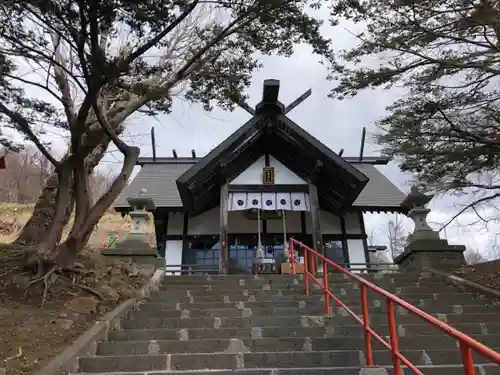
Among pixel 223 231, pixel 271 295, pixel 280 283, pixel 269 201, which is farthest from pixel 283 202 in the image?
pixel 271 295

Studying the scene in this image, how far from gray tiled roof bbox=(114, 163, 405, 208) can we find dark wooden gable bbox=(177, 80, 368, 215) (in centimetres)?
98

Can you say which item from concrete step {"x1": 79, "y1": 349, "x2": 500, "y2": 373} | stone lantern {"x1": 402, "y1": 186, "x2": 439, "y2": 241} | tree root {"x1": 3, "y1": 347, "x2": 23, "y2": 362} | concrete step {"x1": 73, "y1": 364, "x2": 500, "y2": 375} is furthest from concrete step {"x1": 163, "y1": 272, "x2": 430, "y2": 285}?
tree root {"x1": 3, "y1": 347, "x2": 23, "y2": 362}

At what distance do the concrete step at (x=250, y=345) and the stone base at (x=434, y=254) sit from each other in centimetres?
444

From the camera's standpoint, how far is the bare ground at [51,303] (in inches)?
171

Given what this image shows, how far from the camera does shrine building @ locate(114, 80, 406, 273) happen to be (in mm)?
11141

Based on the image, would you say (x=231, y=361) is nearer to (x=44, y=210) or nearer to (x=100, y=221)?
(x=44, y=210)

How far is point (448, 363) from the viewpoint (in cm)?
443

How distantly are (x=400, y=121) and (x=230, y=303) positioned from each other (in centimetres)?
479

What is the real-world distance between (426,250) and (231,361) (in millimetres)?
6518

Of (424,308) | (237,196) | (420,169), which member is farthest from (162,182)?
(424,308)

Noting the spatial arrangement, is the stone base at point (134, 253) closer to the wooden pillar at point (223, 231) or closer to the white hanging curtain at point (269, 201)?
the wooden pillar at point (223, 231)

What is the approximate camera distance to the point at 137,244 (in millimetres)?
9164

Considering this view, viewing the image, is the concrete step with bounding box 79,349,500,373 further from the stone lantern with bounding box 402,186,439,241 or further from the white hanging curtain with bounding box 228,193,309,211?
the white hanging curtain with bounding box 228,193,309,211

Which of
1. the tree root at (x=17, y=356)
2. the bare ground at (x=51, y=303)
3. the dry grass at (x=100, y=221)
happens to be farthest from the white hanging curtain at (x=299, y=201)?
the dry grass at (x=100, y=221)
